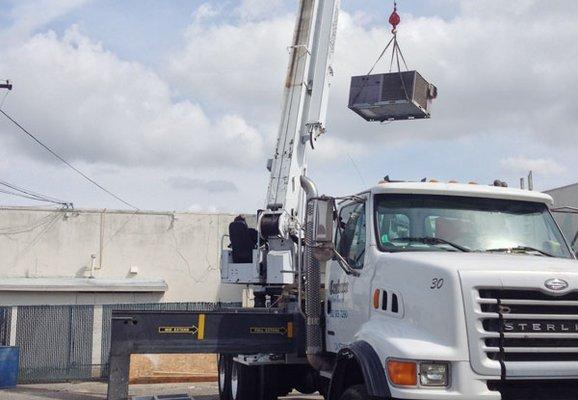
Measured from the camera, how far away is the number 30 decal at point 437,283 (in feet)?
19.1

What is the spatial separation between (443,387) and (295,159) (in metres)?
6.95

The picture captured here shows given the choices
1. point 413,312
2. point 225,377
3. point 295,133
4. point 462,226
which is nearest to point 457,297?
point 413,312

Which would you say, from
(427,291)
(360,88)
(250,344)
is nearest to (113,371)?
(250,344)

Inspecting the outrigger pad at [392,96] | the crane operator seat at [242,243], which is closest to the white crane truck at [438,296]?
the crane operator seat at [242,243]

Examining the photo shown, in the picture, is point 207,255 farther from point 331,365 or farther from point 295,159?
point 331,365

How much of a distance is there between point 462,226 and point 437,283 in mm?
1233

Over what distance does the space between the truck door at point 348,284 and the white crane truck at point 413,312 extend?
0.02 meters

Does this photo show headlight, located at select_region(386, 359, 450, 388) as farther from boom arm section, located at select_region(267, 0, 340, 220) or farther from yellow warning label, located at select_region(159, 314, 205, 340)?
boom arm section, located at select_region(267, 0, 340, 220)

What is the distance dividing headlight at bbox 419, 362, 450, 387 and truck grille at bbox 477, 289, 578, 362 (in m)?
0.34

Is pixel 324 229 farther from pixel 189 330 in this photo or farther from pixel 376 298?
pixel 189 330

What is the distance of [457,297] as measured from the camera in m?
5.69

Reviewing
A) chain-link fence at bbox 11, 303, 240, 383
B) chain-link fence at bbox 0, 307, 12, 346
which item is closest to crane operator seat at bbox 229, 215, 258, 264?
chain-link fence at bbox 11, 303, 240, 383

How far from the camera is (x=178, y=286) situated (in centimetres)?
2494

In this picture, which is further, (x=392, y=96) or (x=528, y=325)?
(x=392, y=96)
